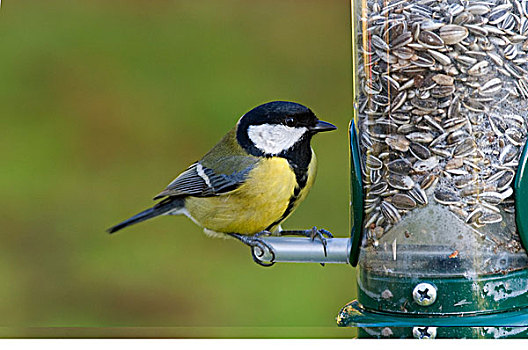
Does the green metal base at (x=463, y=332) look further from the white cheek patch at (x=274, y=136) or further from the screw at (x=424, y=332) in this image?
the white cheek patch at (x=274, y=136)

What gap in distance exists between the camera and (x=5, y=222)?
135 inches

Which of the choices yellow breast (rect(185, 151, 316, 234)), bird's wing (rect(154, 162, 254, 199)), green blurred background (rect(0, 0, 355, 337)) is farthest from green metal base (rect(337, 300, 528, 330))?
green blurred background (rect(0, 0, 355, 337))

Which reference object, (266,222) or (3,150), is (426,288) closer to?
(266,222)

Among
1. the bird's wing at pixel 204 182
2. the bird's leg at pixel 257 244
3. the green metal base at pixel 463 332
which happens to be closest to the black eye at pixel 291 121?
the bird's wing at pixel 204 182

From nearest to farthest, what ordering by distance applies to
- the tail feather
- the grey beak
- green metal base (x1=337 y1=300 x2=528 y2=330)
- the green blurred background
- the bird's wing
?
green metal base (x1=337 y1=300 x2=528 y2=330) < the grey beak < the bird's wing < the tail feather < the green blurred background

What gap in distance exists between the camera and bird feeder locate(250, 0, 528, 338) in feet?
3.96

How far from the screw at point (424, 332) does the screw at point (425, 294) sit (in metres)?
0.04

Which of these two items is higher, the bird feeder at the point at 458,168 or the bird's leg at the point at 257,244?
the bird feeder at the point at 458,168

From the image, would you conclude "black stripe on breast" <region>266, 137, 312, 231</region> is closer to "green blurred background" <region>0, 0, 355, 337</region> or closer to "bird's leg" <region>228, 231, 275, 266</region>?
"bird's leg" <region>228, 231, 275, 266</region>

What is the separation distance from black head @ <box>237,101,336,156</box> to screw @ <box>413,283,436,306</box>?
413 mm

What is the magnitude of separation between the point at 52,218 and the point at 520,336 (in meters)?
2.65

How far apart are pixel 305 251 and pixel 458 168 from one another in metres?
0.31

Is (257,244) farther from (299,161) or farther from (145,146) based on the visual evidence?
(145,146)

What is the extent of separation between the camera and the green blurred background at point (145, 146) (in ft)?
9.16
